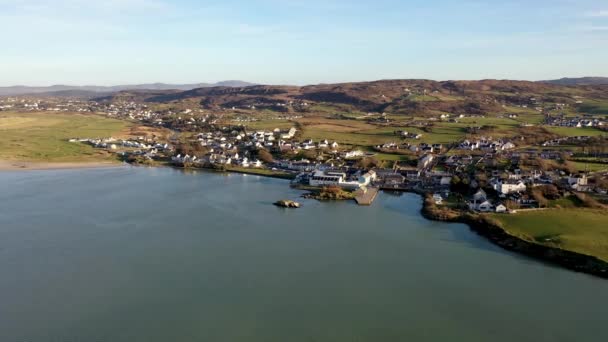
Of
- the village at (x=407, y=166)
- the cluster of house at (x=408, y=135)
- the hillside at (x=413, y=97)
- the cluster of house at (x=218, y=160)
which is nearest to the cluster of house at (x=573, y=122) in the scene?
the hillside at (x=413, y=97)

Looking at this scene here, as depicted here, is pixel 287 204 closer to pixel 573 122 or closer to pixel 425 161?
pixel 425 161

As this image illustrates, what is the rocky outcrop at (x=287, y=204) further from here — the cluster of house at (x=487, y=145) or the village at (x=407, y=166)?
the cluster of house at (x=487, y=145)

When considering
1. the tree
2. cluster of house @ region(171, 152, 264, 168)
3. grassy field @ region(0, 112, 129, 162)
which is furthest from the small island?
grassy field @ region(0, 112, 129, 162)

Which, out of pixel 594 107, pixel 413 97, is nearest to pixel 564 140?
pixel 594 107

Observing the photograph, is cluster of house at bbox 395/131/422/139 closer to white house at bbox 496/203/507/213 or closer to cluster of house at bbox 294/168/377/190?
cluster of house at bbox 294/168/377/190

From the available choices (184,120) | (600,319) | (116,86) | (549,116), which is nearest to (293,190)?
(600,319)
